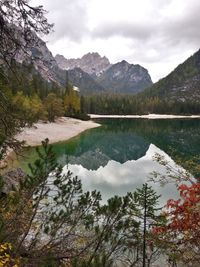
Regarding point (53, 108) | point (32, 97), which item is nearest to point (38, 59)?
point (32, 97)

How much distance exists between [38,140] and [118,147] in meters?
17.5

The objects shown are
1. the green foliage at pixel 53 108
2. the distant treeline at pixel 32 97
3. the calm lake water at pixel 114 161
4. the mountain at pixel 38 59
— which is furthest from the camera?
the green foliage at pixel 53 108

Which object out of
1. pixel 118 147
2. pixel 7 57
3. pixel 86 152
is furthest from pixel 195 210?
pixel 118 147

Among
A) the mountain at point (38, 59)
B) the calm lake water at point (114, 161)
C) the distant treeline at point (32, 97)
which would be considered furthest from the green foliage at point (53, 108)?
the mountain at point (38, 59)

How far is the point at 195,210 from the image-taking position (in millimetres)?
10008

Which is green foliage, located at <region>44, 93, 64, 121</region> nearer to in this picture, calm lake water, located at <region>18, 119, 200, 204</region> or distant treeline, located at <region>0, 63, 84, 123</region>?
distant treeline, located at <region>0, 63, 84, 123</region>

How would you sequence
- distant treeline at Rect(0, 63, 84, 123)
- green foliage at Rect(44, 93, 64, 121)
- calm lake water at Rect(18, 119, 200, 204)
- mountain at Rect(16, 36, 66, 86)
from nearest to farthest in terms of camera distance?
1. mountain at Rect(16, 36, 66, 86)
2. distant treeline at Rect(0, 63, 84, 123)
3. calm lake water at Rect(18, 119, 200, 204)
4. green foliage at Rect(44, 93, 64, 121)

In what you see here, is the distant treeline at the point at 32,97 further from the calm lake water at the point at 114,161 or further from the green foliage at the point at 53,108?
the calm lake water at the point at 114,161

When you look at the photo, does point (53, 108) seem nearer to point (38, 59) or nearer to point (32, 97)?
point (32, 97)

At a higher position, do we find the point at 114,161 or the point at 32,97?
the point at 32,97

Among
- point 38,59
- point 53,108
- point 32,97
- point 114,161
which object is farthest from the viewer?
point 53,108

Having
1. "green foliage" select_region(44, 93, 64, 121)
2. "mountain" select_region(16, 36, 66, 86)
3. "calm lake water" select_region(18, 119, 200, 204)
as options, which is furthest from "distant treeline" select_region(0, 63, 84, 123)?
"calm lake water" select_region(18, 119, 200, 204)

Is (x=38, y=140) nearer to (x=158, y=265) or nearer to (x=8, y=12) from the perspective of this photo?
(x=158, y=265)

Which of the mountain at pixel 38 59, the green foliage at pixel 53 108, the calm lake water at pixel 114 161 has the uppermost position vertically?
the mountain at pixel 38 59
